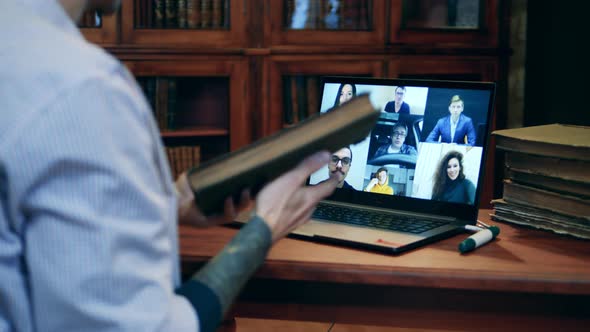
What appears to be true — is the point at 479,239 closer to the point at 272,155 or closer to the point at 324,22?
the point at 272,155

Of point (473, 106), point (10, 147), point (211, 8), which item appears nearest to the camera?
point (10, 147)

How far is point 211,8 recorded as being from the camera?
281 cm

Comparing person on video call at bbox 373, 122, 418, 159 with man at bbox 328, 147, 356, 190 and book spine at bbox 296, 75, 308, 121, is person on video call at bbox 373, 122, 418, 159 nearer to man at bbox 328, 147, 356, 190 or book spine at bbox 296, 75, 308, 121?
man at bbox 328, 147, 356, 190

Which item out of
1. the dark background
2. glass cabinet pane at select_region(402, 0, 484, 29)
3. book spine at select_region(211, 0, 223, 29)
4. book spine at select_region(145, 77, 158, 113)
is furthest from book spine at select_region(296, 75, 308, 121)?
the dark background

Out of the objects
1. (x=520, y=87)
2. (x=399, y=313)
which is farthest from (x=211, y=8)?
(x=399, y=313)

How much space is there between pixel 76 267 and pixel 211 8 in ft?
7.97

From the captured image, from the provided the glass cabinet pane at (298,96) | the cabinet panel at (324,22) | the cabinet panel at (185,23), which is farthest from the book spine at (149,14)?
the glass cabinet pane at (298,96)

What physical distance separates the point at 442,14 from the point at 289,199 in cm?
239

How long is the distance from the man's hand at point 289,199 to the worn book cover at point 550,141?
481 millimetres

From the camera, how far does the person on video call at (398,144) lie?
1218 mm

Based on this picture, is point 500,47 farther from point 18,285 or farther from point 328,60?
point 18,285

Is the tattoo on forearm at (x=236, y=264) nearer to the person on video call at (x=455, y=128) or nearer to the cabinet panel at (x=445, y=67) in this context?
the person on video call at (x=455, y=128)

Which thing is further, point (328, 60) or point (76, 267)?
point (328, 60)

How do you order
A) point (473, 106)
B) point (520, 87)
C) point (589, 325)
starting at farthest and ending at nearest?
point (520, 87), point (473, 106), point (589, 325)
